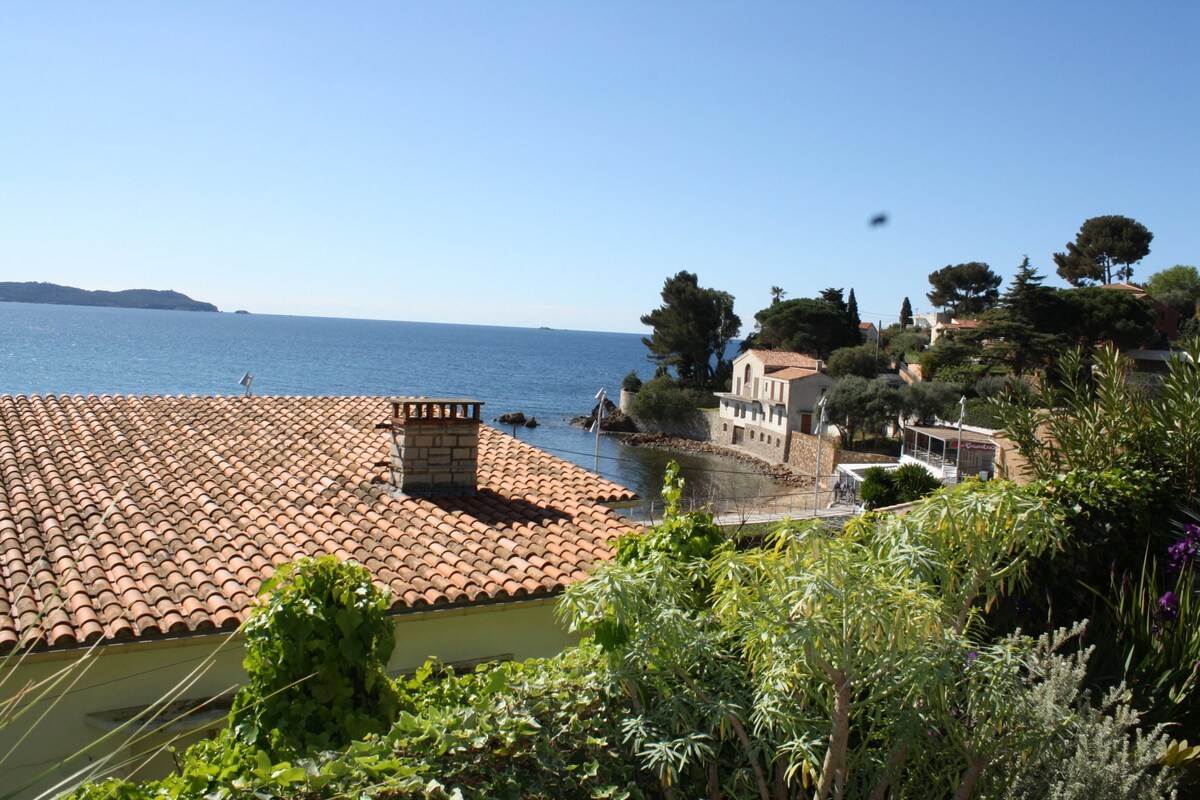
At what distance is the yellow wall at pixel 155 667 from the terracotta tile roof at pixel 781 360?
2203 inches

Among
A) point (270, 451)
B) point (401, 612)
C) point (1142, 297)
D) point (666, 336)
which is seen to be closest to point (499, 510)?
point (401, 612)

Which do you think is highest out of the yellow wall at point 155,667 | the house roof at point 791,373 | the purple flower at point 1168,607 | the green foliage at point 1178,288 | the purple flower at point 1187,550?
the green foliage at point 1178,288

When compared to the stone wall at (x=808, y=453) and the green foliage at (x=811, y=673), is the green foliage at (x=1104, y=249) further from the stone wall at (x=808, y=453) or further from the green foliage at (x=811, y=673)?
the green foliage at (x=811, y=673)

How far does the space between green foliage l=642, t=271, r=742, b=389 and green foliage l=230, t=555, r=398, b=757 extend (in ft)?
241

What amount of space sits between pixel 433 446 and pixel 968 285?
87.7 meters

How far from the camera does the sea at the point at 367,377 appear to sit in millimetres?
58656

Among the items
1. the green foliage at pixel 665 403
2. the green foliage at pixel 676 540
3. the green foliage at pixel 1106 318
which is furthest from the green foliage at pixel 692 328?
the green foliage at pixel 676 540

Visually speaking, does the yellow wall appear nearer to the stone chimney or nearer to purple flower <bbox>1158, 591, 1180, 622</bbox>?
the stone chimney

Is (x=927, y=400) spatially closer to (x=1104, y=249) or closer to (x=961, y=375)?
(x=961, y=375)

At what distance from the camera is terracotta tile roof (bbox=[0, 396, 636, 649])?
7.76 m

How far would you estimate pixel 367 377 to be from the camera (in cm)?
11862

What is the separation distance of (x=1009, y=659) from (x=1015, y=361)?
5769 cm

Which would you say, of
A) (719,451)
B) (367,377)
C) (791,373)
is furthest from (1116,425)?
(367,377)

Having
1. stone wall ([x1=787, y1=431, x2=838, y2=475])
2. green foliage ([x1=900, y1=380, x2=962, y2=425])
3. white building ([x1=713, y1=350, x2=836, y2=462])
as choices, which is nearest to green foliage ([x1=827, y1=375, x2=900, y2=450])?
green foliage ([x1=900, y1=380, x2=962, y2=425])
